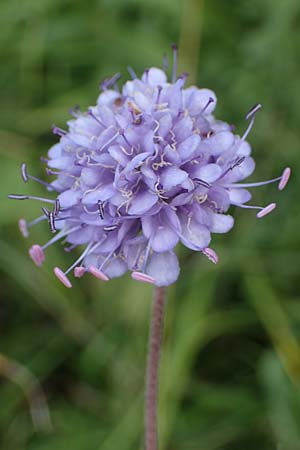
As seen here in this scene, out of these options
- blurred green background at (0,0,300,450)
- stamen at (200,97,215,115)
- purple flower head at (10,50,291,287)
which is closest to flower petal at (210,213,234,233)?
purple flower head at (10,50,291,287)

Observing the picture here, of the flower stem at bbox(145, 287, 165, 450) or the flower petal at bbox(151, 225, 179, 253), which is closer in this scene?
the flower petal at bbox(151, 225, 179, 253)

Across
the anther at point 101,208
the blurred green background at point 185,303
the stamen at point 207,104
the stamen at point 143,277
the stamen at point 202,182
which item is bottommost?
the blurred green background at point 185,303

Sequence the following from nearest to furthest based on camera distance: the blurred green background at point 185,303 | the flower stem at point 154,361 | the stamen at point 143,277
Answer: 1. the stamen at point 143,277
2. the flower stem at point 154,361
3. the blurred green background at point 185,303

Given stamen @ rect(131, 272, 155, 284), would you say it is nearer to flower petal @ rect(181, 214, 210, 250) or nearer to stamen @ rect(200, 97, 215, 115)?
flower petal @ rect(181, 214, 210, 250)

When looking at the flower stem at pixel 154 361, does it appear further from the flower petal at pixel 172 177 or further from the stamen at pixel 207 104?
the stamen at pixel 207 104

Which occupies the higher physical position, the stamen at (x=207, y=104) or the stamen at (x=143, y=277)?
the stamen at (x=207, y=104)

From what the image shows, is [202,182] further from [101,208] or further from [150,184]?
[101,208]

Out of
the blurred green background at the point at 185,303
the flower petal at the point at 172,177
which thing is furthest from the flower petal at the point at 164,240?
the blurred green background at the point at 185,303
